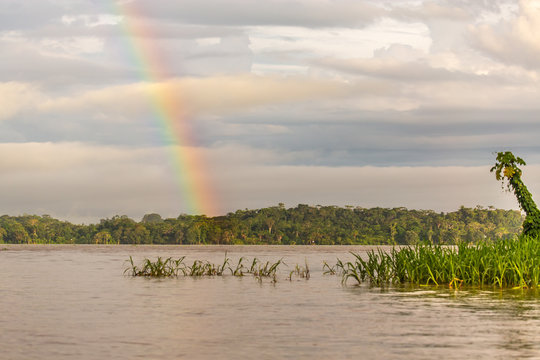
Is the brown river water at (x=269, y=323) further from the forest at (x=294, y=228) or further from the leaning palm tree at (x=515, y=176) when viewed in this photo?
the forest at (x=294, y=228)

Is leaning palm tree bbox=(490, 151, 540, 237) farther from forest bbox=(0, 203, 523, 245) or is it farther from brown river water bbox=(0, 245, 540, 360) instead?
forest bbox=(0, 203, 523, 245)

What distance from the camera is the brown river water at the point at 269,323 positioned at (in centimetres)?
1733

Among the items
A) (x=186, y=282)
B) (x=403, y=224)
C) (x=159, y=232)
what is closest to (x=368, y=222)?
(x=403, y=224)

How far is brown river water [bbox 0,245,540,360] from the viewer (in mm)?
17328

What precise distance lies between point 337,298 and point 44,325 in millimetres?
12085

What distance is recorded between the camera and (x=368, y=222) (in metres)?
172

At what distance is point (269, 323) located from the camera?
2255 centimetres

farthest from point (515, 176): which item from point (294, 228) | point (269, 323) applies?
point (294, 228)

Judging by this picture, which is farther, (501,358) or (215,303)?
(215,303)

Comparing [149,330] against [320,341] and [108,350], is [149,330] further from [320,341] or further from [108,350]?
[320,341]

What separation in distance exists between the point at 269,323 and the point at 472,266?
11754mm

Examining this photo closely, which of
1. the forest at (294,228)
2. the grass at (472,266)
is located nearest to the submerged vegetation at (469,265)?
the grass at (472,266)

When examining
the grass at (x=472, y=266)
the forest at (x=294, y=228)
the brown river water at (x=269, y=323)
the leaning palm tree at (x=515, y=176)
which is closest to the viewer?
the brown river water at (x=269, y=323)

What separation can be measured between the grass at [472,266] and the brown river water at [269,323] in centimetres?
93
